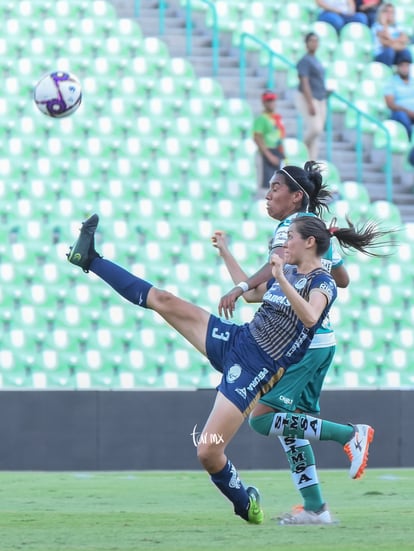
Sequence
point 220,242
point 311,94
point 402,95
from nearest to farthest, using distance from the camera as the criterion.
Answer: point 220,242 → point 311,94 → point 402,95

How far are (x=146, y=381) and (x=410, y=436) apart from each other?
2.66 m

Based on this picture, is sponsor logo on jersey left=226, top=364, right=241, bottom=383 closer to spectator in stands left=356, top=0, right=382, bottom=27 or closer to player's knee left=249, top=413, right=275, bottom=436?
player's knee left=249, top=413, right=275, bottom=436

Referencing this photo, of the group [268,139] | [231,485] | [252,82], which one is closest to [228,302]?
[231,485]

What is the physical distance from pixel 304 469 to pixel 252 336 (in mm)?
859

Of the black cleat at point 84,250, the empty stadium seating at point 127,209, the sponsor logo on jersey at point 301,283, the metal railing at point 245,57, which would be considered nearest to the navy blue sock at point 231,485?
the sponsor logo on jersey at point 301,283

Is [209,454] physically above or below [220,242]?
below

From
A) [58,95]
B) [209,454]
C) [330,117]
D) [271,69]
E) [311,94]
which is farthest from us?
[271,69]

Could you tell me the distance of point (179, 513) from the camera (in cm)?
787

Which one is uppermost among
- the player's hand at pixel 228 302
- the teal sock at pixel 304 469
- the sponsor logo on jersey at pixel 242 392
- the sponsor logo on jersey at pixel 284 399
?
the player's hand at pixel 228 302

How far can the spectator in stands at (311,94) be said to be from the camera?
1544 centimetres

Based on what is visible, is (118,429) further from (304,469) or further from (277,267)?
(277,267)

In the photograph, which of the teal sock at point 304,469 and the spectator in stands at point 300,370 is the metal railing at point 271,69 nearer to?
the spectator in stands at point 300,370

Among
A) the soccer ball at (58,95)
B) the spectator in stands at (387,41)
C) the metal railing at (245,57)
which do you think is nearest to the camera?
the soccer ball at (58,95)

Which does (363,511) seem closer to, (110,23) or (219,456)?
(219,456)
